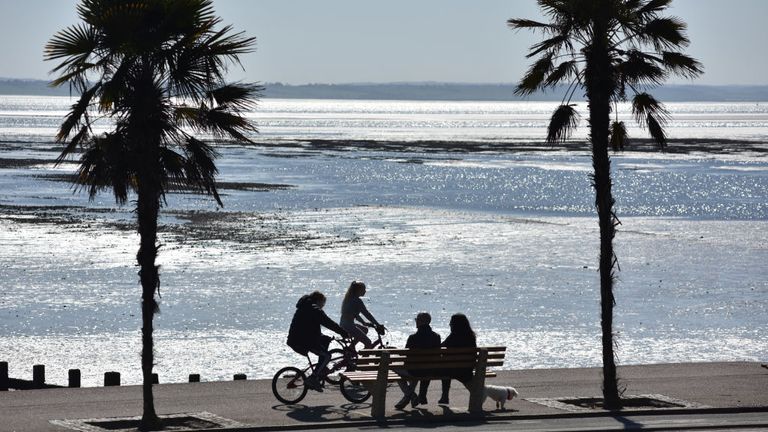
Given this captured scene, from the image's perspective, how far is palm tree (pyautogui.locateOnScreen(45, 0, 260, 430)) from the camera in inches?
621

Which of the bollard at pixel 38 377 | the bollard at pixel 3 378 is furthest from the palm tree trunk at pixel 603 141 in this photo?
the bollard at pixel 3 378

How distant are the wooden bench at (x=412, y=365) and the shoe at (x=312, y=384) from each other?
0.76 m

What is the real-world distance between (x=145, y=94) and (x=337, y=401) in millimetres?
4939

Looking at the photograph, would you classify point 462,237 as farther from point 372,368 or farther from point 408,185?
point 372,368

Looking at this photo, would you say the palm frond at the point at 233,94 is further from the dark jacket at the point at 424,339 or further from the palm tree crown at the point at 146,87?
the dark jacket at the point at 424,339

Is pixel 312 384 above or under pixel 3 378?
above

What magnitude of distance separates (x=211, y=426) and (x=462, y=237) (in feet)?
113

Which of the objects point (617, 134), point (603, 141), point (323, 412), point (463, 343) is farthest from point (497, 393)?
point (617, 134)

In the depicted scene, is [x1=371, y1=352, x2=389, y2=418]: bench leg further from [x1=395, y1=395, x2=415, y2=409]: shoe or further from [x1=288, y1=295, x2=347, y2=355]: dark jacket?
[x1=288, y1=295, x2=347, y2=355]: dark jacket

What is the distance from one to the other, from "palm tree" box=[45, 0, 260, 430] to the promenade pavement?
1.22 metres

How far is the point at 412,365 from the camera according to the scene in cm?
1623

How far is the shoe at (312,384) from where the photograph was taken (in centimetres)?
1728

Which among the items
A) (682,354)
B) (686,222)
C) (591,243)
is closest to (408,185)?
(686,222)

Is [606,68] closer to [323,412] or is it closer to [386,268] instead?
[323,412]
